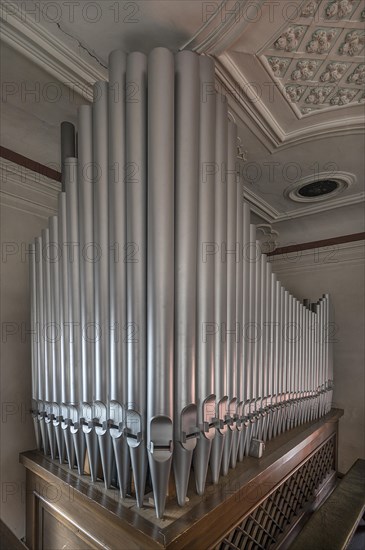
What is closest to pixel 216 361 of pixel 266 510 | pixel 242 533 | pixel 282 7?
pixel 242 533

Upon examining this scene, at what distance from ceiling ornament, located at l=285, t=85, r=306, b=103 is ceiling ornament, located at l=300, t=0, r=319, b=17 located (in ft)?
1.29

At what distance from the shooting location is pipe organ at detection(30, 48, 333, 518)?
996 mm

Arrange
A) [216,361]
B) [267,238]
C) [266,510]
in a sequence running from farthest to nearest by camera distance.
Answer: [267,238]
[266,510]
[216,361]

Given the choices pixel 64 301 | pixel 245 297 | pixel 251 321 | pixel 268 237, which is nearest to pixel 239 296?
pixel 245 297

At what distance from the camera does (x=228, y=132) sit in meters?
1.32

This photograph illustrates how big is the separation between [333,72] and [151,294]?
149 centimetres

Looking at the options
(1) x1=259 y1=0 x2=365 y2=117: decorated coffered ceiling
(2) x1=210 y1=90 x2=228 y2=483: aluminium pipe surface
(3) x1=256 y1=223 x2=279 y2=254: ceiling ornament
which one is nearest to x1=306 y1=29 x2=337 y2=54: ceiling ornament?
(1) x1=259 y1=0 x2=365 y2=117: decorated coffered ceiling

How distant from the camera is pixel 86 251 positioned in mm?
1200

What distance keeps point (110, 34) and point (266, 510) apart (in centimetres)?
229

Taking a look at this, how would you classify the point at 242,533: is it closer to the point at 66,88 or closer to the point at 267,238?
the point at 66,88

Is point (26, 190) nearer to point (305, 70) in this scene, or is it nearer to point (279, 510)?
point (305, 70)

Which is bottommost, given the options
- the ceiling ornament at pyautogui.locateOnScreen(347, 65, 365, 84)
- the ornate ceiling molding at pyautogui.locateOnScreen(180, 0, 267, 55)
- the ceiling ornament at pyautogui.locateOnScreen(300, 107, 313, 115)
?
the ornate ceiling molding at pyautogui.locateOnScreen(180, 0, 267, 55)

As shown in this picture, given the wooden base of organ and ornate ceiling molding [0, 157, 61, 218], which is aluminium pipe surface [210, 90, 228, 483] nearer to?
the wooden base of organ

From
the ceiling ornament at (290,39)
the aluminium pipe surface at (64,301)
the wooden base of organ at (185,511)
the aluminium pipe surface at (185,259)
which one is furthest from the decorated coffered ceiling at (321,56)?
the wooden base of organ at (185,511)
